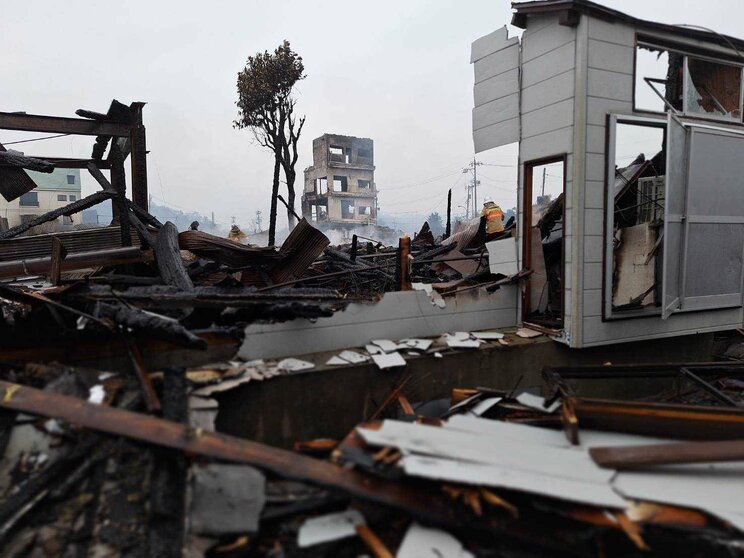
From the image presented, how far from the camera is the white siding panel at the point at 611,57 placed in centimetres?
512

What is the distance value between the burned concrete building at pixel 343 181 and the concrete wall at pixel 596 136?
111ft

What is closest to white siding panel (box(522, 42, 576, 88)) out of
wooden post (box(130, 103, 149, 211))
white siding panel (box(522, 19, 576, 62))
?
white siding panel (box(522, 19, 576, 62))

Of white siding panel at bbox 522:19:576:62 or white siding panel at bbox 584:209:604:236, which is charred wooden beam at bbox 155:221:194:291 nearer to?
white siding panel at bbox 584:209:604:236

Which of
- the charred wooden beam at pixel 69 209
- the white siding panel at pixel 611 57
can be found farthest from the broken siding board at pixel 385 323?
the charred wooden beam at pixel 69 209

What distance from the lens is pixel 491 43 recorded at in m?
6.29

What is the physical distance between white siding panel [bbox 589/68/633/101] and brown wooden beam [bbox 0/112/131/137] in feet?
22.3

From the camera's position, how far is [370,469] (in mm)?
2668

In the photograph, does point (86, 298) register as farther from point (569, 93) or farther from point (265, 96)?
point (265, 96)

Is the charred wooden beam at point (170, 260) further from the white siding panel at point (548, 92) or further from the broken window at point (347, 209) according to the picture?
the broken window at point (347, 209)

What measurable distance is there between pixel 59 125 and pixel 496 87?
6.59 metres

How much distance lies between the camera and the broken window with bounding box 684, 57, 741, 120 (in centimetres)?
616

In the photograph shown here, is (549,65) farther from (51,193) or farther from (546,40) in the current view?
(51,193)

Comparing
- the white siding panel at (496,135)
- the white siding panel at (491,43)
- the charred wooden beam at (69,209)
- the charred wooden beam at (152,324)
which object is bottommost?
the charred wooden beam at (152,324)

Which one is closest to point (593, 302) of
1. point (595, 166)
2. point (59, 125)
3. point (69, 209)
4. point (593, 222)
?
point (593, 222)
